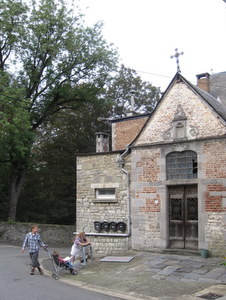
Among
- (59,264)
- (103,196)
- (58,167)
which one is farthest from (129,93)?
(59,264)

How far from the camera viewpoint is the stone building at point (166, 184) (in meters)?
12.6

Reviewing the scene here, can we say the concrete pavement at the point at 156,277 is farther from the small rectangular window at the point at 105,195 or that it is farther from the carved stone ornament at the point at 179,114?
the carved stone ornament at the point at 179,114

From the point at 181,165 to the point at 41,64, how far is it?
17.3 m

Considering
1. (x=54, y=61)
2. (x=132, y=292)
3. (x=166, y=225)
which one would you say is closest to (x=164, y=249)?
(x=166, y=225)

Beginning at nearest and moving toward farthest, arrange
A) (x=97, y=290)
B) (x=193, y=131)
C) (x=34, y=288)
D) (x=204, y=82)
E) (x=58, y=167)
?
(x=34, y=288), (x=97, y=290), (x=193, y=131), (x=204, y=82), (x=58, y=167)

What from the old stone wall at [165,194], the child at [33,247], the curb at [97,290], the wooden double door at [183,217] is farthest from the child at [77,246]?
the wooden double door at [183,217]

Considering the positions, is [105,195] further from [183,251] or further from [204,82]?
[204,82]

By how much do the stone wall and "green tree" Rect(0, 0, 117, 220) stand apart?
236 cm

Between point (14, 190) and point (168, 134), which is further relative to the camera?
point (14, 190)

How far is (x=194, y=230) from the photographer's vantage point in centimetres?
1301

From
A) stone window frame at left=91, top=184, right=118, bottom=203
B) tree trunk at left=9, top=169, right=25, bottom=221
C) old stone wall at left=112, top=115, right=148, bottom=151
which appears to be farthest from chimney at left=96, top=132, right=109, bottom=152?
tree trunk at left=9, top=169, right=25, bottom=221

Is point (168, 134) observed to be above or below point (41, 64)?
below

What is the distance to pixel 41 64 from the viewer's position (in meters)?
27.4

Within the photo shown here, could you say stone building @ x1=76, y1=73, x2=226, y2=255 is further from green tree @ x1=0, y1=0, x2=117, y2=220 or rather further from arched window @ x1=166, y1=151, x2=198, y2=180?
green tree @ x1=0, y1=0, x2=117, y2=220
